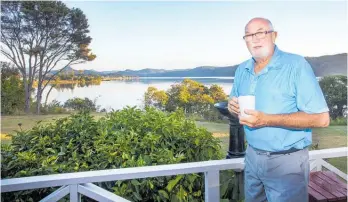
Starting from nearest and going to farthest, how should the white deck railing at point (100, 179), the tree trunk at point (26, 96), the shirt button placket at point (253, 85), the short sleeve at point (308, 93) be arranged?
1. the short sleeve at point (308, 93)
2. the shirt button placket at point (253, 85)
3. the white deck railing at point (100, 179)
4. the tree trunk at point (26, 96)

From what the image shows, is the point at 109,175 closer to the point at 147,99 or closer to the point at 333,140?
the point at 147,99

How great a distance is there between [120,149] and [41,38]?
2.40 feet

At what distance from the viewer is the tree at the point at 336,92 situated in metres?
1.84

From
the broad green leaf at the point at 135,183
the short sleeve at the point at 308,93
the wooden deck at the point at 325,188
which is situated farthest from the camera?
the broad green leaf at the point at 135,183

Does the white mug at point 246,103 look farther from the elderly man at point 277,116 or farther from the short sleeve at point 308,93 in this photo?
the short sleeve at point 308,93

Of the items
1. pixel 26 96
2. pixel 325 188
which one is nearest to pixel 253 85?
pixel 325 188

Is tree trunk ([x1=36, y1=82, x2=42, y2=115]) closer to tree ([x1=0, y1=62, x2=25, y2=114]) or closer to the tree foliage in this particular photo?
tree ([x1=0, y1=62, x2=25, y2=114])

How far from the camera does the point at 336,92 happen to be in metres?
1.88

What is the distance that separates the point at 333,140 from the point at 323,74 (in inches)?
15.9

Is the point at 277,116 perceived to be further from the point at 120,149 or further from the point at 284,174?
the point at 120,149

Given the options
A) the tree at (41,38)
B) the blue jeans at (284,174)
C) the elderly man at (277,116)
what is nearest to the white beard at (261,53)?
the elderly man at (277,116)

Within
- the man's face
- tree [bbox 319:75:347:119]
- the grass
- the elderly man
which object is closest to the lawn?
the grass

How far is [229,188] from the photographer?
1713 mm

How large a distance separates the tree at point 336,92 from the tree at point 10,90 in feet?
5.43
